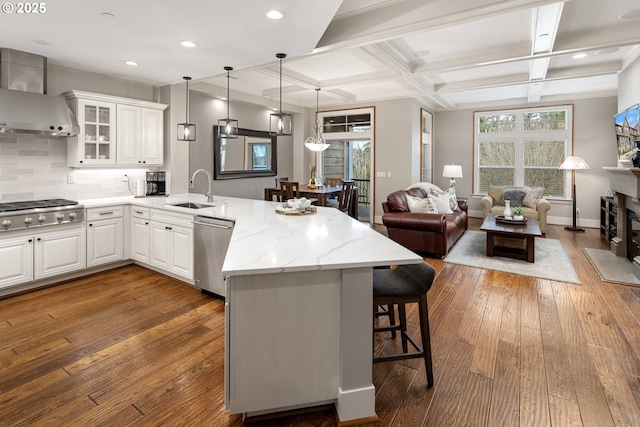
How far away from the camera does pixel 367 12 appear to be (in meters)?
3.43

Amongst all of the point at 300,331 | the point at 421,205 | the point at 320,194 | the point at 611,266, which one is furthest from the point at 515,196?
the point at 300,331

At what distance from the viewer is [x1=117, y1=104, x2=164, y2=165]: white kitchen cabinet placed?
15.3 feet

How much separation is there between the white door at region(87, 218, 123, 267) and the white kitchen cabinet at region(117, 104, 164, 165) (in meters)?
0.91

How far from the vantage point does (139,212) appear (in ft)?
14.2

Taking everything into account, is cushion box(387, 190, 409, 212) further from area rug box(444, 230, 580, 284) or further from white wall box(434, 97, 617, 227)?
white wall box(434, 97, 617, 227)

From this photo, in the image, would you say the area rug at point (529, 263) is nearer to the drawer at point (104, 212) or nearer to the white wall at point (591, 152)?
the white wall at point (591, 152)

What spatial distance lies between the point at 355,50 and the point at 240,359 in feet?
13.0

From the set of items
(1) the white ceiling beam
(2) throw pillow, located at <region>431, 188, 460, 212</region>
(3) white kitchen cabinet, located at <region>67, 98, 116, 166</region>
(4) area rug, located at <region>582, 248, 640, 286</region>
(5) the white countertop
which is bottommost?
(4) area rug, located at <region>582, 248, 640, 286</region>

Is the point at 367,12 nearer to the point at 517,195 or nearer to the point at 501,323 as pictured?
the point at 501,323

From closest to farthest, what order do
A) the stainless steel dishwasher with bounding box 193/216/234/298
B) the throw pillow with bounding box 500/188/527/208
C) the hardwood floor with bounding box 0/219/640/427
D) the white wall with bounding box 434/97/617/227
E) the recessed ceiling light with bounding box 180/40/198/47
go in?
the hardwood floor with bounding box 0/219/640/427 < the stainless steel dishwasher with bounding box 193/216/234/298 < the recessed ceiling light with bounding box 180/40/198/47 < the white wall with bounding box 434/97/617/227 < the throw pillow with bounding box 500/188/527/208

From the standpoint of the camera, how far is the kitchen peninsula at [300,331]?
1.74 meters

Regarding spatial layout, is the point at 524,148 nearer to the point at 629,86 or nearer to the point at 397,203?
the point at 629,86

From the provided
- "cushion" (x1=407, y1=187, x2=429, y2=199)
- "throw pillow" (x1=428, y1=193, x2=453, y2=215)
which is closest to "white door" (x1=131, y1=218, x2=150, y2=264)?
"cushion" (x1=407, y1=187, x2=429, y2=199)

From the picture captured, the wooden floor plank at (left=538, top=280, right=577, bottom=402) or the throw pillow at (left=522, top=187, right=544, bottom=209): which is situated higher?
the throw pillow at (left=522, top=187, right=544, bottom=209)
